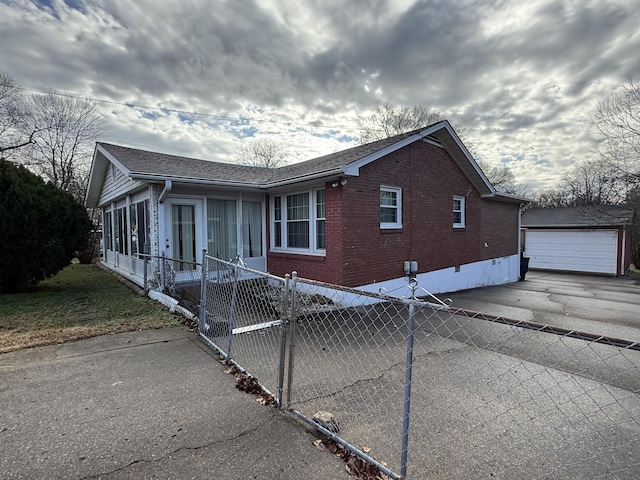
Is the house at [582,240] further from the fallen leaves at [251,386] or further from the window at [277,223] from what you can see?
the fallen leaves at [251,386]

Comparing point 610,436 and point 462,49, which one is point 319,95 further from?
point 610,436

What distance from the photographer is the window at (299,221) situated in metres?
8.67

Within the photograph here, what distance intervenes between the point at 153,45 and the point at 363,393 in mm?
11249

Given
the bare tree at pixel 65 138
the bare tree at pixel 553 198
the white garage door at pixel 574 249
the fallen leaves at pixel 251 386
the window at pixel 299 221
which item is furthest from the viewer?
the bare tree at pixel 553 198

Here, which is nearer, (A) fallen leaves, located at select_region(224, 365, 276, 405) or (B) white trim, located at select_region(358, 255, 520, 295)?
(A) fallen leaves, located at select_region(224, 365, 276, 405)

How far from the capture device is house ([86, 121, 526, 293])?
26.7ft

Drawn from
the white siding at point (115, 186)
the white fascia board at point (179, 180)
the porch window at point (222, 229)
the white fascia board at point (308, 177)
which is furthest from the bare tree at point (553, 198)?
the white siding at point (115, 186)

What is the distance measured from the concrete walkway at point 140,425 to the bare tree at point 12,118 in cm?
2062

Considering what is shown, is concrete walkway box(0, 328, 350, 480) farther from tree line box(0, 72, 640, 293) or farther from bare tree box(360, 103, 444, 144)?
bare tree box(360, 103, 444, 144)

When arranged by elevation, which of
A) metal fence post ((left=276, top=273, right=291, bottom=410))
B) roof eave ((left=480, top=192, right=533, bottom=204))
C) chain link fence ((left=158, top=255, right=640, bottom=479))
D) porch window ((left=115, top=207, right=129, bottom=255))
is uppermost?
roof eave ((left=480, top=192, right=533, bottom=204))

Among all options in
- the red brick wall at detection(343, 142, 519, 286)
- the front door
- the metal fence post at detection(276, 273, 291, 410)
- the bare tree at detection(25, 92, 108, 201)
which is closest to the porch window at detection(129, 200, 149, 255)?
the front door

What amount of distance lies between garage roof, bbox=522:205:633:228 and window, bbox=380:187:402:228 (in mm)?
17052

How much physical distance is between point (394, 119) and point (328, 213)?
2453 cm

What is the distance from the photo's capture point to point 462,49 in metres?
10.4
